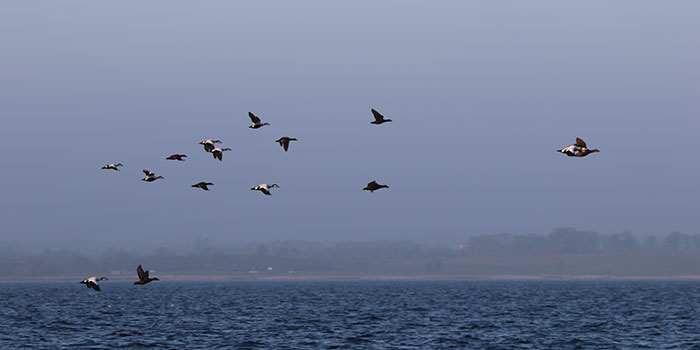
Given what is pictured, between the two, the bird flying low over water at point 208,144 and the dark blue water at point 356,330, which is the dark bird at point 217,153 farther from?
the dark blue water at point 356,330

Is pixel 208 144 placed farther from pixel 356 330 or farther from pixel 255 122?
pixel 356 330

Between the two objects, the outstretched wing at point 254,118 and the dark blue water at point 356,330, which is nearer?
the outstretched wing at point 254,118

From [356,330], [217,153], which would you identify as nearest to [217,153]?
[217,153]

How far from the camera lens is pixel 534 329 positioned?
3339 inches

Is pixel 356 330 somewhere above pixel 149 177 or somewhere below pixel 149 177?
below

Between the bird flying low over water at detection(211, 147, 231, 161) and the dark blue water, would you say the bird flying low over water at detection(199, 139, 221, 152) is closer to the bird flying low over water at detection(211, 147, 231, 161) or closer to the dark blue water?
the bird flying low over water at detection(211, 147, 231, 161)

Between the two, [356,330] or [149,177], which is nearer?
[149,177]

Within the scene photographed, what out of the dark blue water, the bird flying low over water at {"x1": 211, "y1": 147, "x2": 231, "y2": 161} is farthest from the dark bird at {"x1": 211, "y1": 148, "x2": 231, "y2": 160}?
the dark blue water

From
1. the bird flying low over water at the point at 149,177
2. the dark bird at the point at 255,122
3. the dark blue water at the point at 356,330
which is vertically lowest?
the dark blue water at the point at 356,330

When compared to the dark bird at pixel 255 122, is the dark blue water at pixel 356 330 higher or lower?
lower

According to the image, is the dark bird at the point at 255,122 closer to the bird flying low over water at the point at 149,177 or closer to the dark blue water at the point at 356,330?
the bird flying low over water at the point at 149,177

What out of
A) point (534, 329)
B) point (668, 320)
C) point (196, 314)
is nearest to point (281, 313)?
point (196, 314)

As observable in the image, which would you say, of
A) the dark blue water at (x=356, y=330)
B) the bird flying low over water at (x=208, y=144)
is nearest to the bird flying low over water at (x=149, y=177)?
the bird flying low over water at (x=208, y=144)

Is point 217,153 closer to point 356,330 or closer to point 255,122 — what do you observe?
point 255,122
